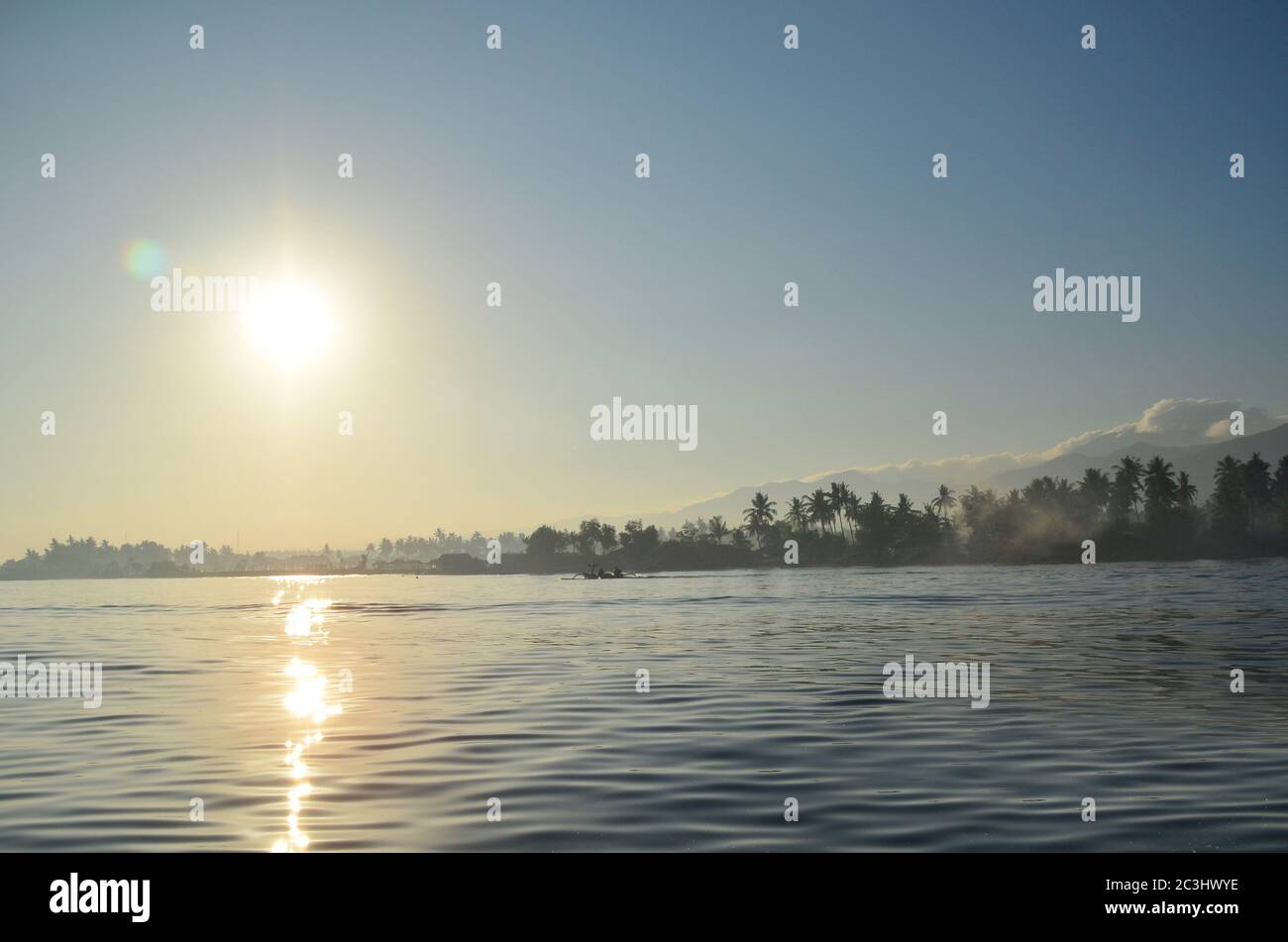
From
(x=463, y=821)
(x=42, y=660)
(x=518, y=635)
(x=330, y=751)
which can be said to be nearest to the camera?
(x=463, y=821)

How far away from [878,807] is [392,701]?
16.9m

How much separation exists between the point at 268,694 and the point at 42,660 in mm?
19811

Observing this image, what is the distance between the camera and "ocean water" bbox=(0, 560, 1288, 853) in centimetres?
1291

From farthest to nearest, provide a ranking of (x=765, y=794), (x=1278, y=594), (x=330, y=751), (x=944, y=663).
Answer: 1. (x=1278, y=594)
2. (x=944, y=663)
3. (x=330, y=751)
4. (x=765, y=794)

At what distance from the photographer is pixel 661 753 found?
62.0 feet

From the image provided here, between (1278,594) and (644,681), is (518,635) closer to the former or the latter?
(644,681)

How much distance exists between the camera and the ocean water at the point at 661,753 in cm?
1291
